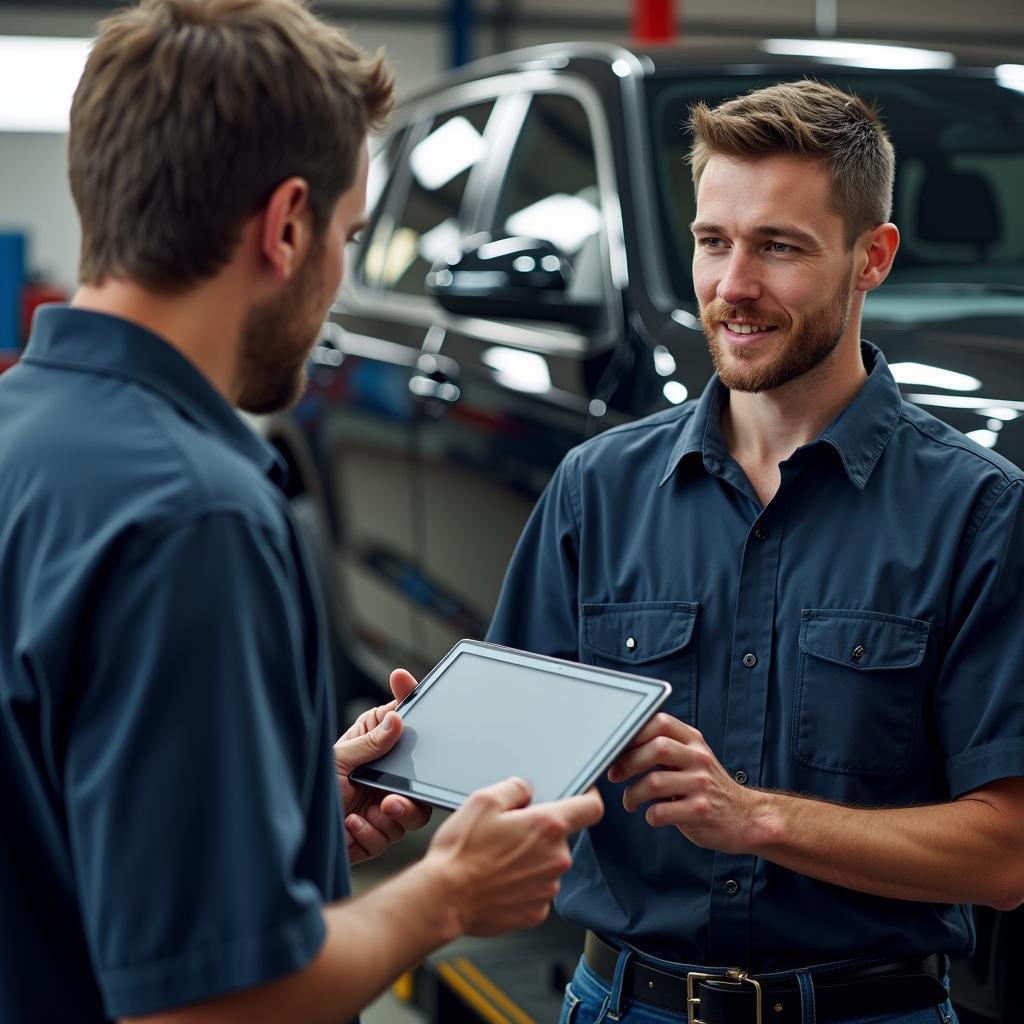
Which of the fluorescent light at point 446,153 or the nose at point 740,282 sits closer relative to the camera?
the nose at point 740,282

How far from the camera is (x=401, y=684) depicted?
68.0 inches

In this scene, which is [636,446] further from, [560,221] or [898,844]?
[560,221]

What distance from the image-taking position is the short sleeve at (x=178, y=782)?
3.27 feet

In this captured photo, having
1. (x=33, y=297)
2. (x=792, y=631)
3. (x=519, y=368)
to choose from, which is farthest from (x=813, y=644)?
(x=33, y=297)

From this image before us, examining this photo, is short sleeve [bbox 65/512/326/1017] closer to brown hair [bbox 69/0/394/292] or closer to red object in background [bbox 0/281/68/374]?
brown hair [bbox 69/0/394/292]

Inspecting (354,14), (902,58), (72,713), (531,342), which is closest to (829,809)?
(72,713)

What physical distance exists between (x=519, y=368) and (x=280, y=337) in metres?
1.84

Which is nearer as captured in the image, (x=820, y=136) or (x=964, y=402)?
(x=820, y=136)

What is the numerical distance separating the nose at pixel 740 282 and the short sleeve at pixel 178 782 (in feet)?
3.16

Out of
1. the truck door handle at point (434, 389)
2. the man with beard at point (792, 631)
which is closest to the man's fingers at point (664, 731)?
the man with beard at point (792, 631)

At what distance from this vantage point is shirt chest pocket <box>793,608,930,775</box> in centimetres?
170

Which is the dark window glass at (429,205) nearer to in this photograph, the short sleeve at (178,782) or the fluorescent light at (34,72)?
the short sleeve at (178,782)

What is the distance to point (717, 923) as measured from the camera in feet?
5.69

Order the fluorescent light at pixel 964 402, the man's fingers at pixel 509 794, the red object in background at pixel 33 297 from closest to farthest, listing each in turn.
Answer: the man's fingers at pixel 509 794 < the fluorescent light at pixel 964 402 < the red object in background at pixel 33 297
